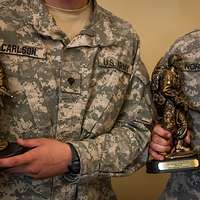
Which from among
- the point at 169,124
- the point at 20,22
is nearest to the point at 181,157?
the point at 169,124

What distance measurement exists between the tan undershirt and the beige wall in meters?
0.59

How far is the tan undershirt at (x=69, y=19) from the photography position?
0.91m

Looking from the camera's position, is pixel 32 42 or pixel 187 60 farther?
pixel 187 60

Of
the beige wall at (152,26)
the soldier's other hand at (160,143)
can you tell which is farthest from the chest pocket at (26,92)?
the beige wall at (152,26)

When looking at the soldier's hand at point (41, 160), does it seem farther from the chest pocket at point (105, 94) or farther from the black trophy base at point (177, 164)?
the black trophy base at point (177, 164)

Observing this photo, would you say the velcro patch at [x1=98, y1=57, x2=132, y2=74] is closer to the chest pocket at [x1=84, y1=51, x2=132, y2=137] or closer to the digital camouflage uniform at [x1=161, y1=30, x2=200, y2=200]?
the chest pocket at [x1=84, y1=51, x2=132, y2=137]

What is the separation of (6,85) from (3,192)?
223mm

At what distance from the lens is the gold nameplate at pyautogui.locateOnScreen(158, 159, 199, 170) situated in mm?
920

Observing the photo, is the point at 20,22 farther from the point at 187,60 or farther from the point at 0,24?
the point at 187,60

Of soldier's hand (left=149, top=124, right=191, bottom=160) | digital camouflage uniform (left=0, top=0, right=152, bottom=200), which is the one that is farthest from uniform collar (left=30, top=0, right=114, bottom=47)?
soldier's hand (left=149, top=124, right=191, bottom=160)

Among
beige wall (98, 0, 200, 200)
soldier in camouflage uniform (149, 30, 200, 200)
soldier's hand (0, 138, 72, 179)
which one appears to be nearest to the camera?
soldier's hand (0, 138, 72, 179)

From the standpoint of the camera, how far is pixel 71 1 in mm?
917

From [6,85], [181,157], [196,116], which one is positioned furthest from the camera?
[196,116]

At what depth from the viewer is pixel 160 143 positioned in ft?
3.18
